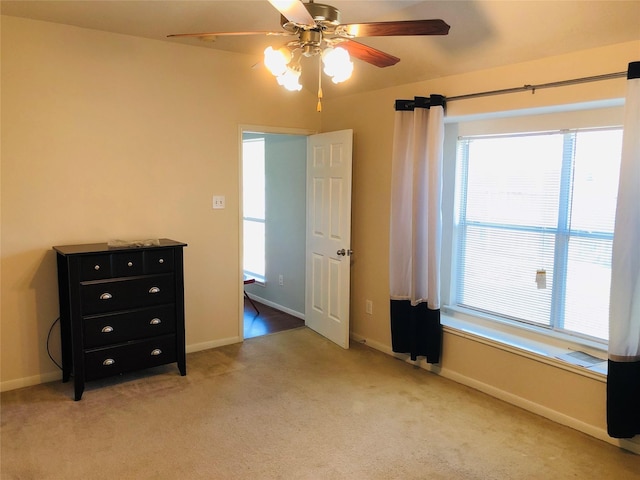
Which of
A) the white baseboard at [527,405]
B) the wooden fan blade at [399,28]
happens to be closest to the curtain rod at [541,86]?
the wooden fan blade at [399,28]

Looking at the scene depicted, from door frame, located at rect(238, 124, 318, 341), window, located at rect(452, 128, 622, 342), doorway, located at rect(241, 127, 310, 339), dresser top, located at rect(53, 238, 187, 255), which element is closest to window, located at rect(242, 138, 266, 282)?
doorway, located at rect(241, 127, 310, 339)

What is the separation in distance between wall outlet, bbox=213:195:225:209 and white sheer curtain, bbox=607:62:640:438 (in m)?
2.96

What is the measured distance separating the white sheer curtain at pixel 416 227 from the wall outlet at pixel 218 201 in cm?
150

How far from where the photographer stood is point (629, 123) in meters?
2.50

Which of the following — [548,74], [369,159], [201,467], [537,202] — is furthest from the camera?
[369,159]

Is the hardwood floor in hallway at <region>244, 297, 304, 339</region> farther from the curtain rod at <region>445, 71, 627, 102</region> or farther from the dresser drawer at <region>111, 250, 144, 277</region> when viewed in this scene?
the curtain rod at <region>445, 71, 627, 102</region>

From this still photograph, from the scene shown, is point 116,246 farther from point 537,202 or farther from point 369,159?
point 537,202

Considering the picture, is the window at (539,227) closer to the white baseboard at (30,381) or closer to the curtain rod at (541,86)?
the curtain rod at (541,86)

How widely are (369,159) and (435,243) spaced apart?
3.61ft

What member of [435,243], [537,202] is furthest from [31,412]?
[537,202]

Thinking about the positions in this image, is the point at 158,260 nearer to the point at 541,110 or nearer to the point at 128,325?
Result: the point at 128,325

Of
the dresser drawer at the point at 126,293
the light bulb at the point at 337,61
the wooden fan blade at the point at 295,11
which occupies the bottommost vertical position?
the dresser drawer at the point at 126,293

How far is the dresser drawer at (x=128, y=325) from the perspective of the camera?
319cm

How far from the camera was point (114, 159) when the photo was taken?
356 cm
